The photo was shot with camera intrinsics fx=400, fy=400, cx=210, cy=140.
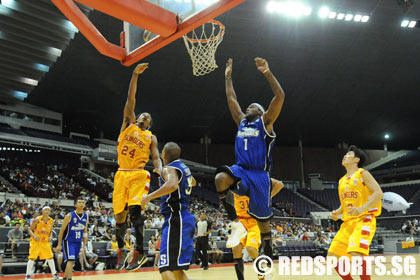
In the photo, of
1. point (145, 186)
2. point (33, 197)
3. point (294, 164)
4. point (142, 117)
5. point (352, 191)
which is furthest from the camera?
point (294, 164)

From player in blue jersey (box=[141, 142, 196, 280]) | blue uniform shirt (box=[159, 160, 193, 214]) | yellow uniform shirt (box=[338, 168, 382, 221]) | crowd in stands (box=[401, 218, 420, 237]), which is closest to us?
player in blue jersey (box=[141, 142, 196, 280])

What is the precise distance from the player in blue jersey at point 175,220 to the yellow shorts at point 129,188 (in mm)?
1193

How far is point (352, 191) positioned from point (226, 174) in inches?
64.2

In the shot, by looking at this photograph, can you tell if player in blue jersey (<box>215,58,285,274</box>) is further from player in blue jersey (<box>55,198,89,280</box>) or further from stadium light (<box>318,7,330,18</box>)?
stadium light (<box>318,7,330,18</box>)

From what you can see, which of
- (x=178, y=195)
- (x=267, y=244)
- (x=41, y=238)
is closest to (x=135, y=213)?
(x=178, y=195)

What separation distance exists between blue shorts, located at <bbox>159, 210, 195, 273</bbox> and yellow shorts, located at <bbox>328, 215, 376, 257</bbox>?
1.84 meters

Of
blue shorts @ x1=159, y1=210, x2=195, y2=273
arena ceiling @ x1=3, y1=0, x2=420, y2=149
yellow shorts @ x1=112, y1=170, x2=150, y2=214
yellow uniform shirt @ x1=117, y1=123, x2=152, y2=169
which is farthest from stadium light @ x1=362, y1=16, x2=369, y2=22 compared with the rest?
blue shorts @ x1=159, y1=210, x2=195, y2=273

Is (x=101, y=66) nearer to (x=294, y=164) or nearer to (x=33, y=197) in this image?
(x=33, y=197)

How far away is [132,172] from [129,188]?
0.74 feet

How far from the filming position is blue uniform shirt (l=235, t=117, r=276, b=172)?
15.8ft

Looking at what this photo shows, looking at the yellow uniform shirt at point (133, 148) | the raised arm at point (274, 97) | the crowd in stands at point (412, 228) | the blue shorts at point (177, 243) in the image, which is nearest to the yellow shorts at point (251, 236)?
the blue shorts at point (177, 243)

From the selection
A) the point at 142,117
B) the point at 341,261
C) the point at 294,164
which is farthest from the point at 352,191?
the point at 294,164

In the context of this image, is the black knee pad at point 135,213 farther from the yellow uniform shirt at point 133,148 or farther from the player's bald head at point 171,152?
the player's bald head at point 171,152

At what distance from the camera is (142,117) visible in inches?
231
